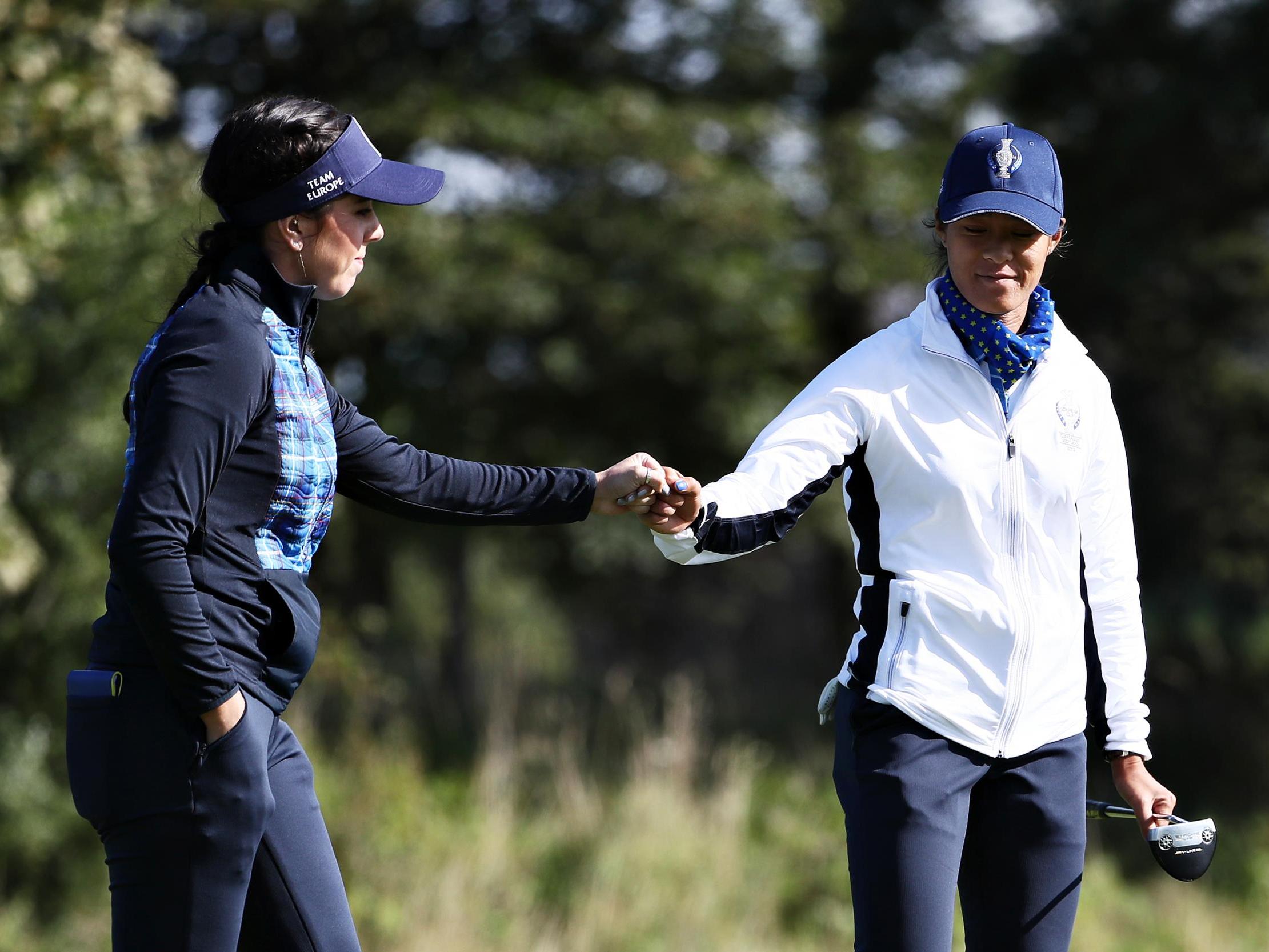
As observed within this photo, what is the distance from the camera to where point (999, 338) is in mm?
2658

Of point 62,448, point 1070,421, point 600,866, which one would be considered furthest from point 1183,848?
point 62,448

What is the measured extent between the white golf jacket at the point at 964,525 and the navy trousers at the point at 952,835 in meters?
0.05

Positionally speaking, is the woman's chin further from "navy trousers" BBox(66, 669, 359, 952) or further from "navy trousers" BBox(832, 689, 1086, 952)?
"navy trousers" BBox(832, 689, 1086, 952)

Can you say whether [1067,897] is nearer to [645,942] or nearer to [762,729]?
[645,942]

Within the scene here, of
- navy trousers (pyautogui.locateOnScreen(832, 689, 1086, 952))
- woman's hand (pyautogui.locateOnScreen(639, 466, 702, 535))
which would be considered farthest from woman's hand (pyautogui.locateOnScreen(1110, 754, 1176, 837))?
woman's hand (pyautogui.locateOnScreen(639, 466, 702, 535))

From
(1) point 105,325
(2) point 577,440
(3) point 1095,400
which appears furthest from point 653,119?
(3) point 1095,400

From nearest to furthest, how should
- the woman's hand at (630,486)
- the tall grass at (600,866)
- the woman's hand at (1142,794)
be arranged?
the woman's hand at (1142,794) < the woman's hand at (630,486) < the tall grass at (600,866)

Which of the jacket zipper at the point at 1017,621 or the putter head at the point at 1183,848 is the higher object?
the jacket zipper at the point at 1017,621

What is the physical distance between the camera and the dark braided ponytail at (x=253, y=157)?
240 centimetres

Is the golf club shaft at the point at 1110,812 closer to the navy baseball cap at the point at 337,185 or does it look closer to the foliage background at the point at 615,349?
the navy baseball cap at the point at 337,185

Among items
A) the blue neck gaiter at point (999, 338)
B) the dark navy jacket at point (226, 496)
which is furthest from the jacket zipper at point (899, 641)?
the dark navy jacket at point (226, 496)

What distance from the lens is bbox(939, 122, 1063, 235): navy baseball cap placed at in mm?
2633

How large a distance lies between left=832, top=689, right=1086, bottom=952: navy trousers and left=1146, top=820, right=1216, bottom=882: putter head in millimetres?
162

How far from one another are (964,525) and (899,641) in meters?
0.24
